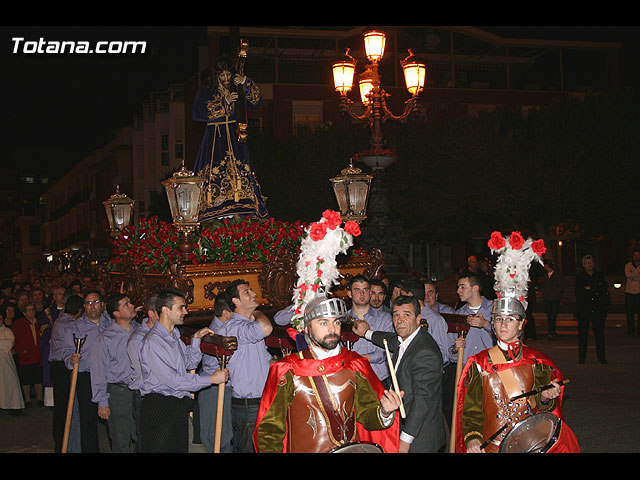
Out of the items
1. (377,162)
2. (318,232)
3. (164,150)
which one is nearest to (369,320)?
(318,232)

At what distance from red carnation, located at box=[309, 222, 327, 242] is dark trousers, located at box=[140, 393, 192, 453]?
1.82 metres

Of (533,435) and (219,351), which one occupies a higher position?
(219,351)

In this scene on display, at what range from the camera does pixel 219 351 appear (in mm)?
5738

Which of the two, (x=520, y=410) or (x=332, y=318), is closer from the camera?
(x=332, y=318)

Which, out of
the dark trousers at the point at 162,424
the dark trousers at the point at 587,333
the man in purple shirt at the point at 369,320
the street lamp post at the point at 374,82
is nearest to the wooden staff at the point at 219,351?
the dark trousers at the point at 162,424

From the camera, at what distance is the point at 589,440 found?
8609 millimetres

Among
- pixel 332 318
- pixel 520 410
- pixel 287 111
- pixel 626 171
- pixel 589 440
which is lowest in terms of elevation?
pixel 589 440

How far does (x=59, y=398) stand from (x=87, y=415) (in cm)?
55

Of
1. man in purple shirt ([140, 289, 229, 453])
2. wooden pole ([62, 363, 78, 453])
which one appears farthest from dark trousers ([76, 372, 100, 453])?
man in purple shirt ([140, 289, 229, 453])

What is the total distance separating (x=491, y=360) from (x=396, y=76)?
3797 cm

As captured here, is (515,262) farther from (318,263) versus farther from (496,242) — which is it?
(318,263)

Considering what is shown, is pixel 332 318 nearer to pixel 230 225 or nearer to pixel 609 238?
pixel 230 225

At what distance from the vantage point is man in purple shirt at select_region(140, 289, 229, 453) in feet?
19.7

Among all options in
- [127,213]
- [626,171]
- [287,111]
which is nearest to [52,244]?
[287,111]
